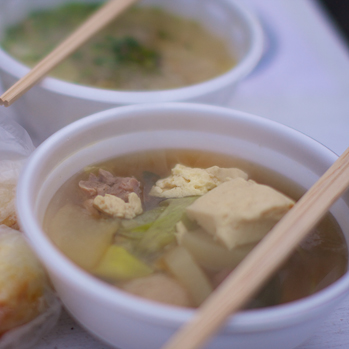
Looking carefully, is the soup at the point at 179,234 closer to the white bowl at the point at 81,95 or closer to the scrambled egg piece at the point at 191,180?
the scrambled egg piece at the point at 191,180

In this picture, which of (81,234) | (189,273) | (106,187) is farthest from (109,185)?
(189,273)

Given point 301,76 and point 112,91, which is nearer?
point 112,91

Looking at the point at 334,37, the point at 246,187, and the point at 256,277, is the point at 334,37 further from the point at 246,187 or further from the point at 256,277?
the point at 256,277

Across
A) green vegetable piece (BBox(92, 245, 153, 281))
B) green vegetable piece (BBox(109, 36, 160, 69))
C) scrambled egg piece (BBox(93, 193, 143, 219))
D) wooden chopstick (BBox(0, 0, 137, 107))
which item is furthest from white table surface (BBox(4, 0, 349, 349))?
green vegetable piece (BBox(92, 245, 153, 281))

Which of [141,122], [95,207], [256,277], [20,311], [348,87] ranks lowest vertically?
[20,311]

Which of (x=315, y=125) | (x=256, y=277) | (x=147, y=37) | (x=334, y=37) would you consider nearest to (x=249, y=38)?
(x=315, y=125)

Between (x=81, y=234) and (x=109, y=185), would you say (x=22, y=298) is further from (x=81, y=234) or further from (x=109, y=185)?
(x=109, y=185)

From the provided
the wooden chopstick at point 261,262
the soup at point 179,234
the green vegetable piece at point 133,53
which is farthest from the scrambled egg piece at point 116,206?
the green vegetable piece at point 133,53
